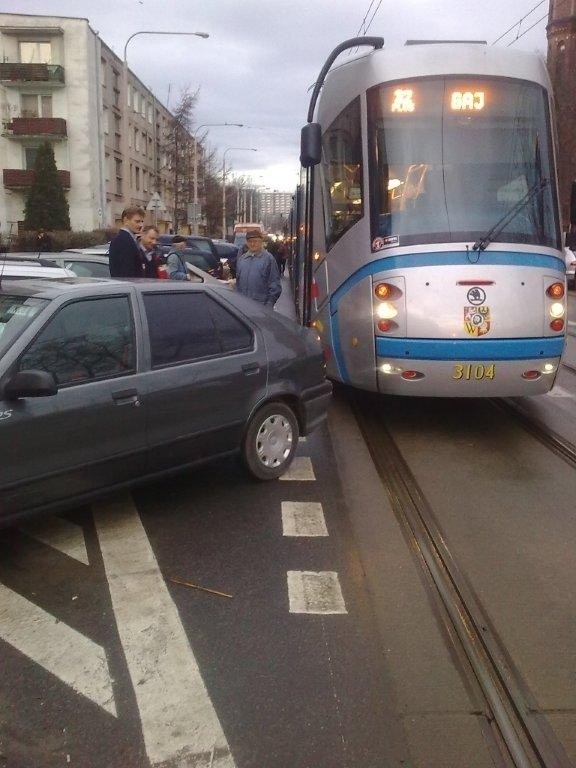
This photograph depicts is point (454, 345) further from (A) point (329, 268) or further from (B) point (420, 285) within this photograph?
(A) point (329, 268)

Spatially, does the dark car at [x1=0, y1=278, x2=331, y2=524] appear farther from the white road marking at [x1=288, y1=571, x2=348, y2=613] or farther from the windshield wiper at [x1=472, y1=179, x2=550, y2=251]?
the windshield wiper at [x1=472, y1=179, x2=550, y2=251]

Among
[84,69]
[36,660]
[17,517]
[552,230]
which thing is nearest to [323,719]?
[36,660]

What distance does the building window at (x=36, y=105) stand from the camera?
42.6 meters

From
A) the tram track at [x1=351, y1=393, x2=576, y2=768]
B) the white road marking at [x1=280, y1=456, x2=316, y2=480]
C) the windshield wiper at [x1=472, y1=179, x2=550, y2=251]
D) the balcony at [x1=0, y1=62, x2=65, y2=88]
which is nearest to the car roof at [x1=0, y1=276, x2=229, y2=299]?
the white road marking at [x1=280, y1=456, x2=316, y2=480]

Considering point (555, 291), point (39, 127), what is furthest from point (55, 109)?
point (555, 291)

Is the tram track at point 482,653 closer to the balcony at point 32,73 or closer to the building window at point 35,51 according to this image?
the balcony at point 32,73

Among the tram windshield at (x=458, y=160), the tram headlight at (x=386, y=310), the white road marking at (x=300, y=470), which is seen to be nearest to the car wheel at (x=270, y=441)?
the white road marking at (x=300, y=470)

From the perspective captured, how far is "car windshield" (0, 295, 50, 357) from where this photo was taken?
161 inches

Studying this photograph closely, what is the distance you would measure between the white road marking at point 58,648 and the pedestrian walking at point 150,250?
472 centimetres

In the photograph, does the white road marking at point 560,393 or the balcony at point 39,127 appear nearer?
the white road marking at point 560,393

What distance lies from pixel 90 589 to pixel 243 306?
2.45 metres

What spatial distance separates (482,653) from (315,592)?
0.93 m

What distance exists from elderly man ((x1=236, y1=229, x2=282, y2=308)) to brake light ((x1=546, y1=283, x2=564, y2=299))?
359 centimetres

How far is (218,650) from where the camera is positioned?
333cm
